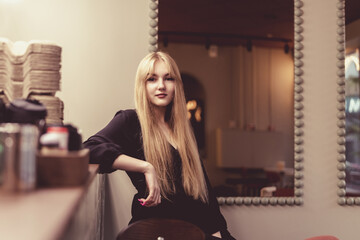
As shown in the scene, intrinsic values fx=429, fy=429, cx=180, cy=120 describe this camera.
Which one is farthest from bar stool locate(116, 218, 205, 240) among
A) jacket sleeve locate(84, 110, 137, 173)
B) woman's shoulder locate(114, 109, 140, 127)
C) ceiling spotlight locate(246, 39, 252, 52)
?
ceiling spotlight locate(246, 39, 252, 52)

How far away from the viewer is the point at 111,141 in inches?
65.9

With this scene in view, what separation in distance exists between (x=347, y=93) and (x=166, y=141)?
48.6 inches

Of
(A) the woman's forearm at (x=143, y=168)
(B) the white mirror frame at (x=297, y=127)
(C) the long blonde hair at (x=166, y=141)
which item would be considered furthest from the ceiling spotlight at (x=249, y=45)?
(A) the woman's forearm at (x=143, y=168)

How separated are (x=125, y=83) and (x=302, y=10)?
1087 mm

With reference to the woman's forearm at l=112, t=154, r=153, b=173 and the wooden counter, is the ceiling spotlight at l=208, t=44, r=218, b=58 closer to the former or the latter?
the woman's forearm at l=112, t=154, r=153, b=173

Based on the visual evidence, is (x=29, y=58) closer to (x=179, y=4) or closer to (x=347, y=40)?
(x=179, y=4)

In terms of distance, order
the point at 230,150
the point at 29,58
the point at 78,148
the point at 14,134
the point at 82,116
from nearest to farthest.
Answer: the point at 14,134, the point at 78,148, the point at 29,58, the point at 82,116, the point at 230,150

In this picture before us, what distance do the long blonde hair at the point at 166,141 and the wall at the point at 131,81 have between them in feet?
1.23

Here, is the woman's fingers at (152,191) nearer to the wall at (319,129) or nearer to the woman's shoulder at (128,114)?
the woman's shoulder at (128,114)

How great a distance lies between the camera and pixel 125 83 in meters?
2.20

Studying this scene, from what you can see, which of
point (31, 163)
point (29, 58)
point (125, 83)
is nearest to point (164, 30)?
point (125, 83)

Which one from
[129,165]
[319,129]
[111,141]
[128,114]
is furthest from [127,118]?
[319,129]

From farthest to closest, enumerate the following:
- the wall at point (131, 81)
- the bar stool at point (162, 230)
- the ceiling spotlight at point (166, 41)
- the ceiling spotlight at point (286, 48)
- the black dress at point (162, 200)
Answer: the ceiling spotlight at point (286, 48) → the ceiling spotlight at point (166, 41) → the wall at point (131, 81) → the black dress at point (162, 200) → the bar stool at point (162, 230)

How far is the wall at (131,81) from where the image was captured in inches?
85.0
